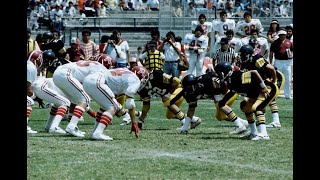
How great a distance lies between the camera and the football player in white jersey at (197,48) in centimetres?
2219

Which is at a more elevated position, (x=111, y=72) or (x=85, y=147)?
(x=111, y=72)

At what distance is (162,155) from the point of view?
1093cm

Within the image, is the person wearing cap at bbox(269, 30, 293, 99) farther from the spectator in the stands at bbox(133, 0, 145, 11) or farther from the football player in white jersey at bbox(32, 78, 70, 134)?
the spectator in the stands at bbox(133, 0, 145, 11)

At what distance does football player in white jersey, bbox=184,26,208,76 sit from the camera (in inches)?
874

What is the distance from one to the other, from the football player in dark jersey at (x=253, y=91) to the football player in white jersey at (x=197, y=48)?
8592mm

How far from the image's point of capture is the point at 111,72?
13.2 meters

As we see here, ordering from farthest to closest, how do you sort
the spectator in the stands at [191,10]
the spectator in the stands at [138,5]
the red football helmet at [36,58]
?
the spectator in the stands at [138,5] < the spectator in the stands at [191,10] < the red football helmet at [36,58]

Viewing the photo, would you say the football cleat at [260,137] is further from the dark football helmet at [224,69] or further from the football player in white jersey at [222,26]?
the football player in white jersey at [222,26]

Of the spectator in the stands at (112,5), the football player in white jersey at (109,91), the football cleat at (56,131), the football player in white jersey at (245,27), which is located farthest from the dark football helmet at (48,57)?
the spectator in the stands at (112,5)

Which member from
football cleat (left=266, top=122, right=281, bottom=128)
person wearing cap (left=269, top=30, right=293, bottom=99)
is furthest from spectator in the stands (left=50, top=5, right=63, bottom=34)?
football cleat (left=266, top=122, right=281, bottom=128)

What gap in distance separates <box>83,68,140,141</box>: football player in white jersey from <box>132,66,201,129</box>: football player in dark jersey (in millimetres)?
679

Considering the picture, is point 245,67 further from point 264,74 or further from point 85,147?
point 85,147
